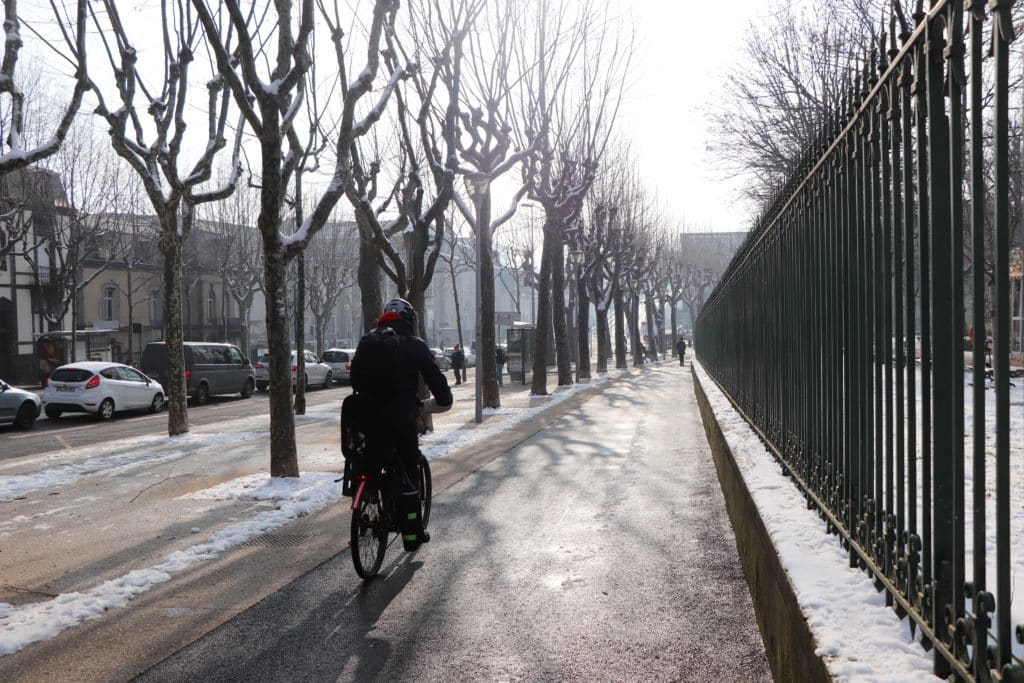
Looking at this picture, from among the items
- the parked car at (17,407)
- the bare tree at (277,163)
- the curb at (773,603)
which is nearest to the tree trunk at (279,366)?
the bare tree at (277,163)

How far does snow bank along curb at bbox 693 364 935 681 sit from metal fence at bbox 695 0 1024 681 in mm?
89

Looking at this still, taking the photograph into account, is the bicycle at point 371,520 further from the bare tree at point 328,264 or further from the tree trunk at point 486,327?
the bare tree at point 328,264

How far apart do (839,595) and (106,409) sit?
1995 centimetres

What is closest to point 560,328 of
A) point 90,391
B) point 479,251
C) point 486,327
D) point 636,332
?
point 486,327

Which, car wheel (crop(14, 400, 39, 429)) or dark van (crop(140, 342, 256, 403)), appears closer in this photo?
car wheel (crop(14, 400, 39, 429))

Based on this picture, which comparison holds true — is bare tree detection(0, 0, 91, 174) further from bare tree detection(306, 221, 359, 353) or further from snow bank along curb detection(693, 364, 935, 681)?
bare tree detection(306, 221, 359, 353)

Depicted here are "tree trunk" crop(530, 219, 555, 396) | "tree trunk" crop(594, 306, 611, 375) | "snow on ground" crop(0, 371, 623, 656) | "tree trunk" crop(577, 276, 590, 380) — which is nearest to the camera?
"snow on ground" crop(0, 371, 623, 656)

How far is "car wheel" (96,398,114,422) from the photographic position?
20138 mm

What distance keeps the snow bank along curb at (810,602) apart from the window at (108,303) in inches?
1908

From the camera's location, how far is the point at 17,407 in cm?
1766

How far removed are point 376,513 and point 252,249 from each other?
44342 mm

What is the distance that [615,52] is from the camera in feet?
71.4

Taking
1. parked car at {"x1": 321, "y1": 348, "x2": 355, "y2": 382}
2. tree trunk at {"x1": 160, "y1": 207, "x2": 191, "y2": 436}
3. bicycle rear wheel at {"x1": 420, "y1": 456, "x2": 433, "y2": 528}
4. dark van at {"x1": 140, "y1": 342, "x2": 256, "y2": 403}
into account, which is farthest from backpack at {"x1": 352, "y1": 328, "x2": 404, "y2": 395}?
parked car at {"x1": 321, "y1": 348, "x2": 355, "y2": 382}

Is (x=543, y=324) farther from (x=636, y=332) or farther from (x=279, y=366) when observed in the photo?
(x=636, y=332)
